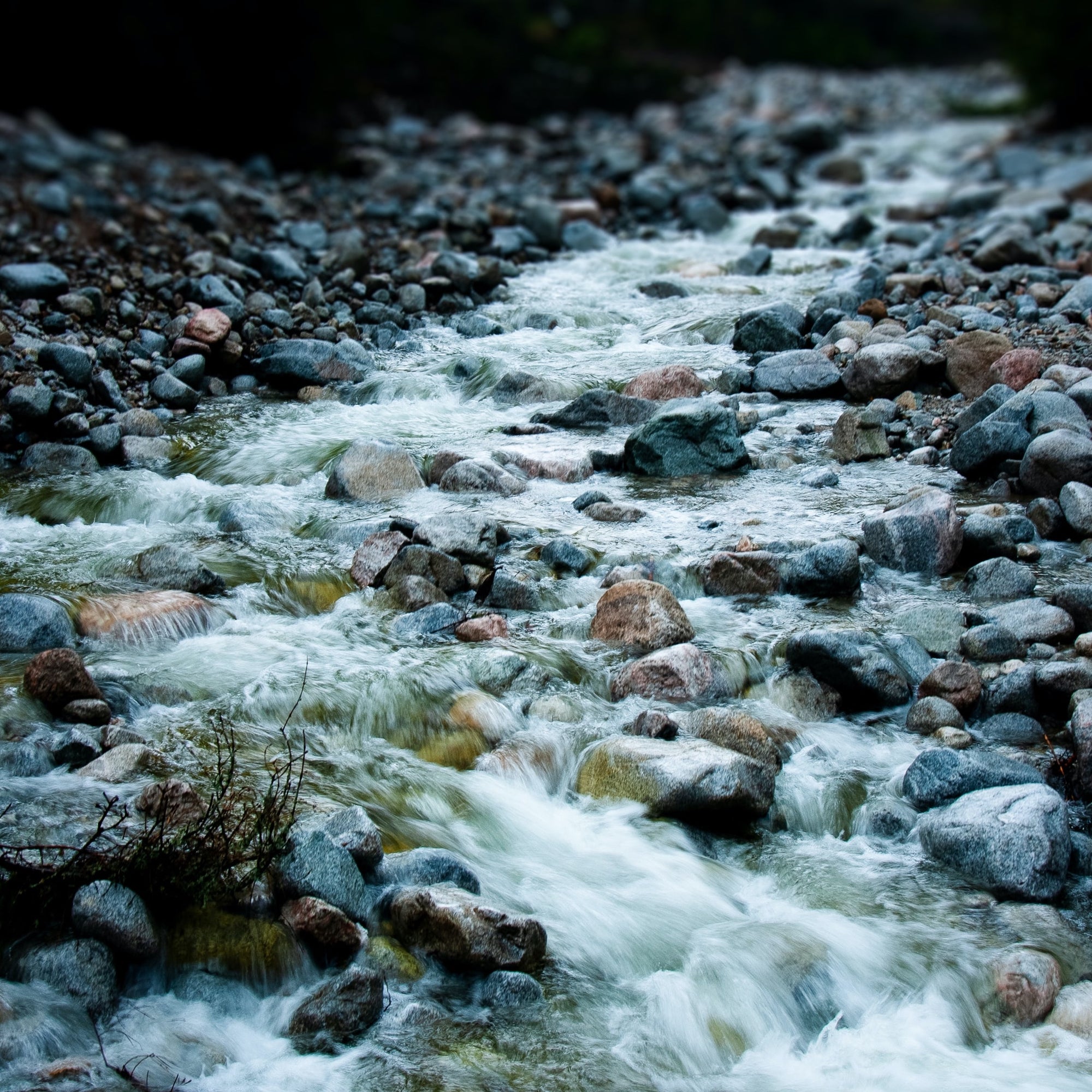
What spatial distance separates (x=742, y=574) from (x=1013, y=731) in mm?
1249

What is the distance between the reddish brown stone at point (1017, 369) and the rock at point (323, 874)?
4.56m

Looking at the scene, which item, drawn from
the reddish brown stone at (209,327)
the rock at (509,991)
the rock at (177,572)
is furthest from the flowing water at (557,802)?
the reddish brown stone at (209,327)

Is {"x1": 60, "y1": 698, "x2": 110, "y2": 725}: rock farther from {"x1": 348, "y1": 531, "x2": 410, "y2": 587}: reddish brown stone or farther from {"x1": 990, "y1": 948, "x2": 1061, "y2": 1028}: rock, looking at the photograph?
{"x1": 990, "y1": 948, "x2": 1061, "y2": 1028}: rock

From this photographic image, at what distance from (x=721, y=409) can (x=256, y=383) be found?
3.01 metres

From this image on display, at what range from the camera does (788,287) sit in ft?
29.1

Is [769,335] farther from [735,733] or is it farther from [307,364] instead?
[735,733]

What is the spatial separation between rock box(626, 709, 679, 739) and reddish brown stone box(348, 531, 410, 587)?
1442 mm

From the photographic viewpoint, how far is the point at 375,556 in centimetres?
491

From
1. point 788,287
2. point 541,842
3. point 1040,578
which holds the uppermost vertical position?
point 788,287

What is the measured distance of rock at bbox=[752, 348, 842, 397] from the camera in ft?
22.0

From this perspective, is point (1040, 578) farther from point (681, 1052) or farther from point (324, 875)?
point (324, 875)

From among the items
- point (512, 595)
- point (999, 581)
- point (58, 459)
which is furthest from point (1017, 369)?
point (58, 459)

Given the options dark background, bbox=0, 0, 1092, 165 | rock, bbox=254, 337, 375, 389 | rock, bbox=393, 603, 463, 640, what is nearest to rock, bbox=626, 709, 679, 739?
rock, bbox=393, 603, 463, 640

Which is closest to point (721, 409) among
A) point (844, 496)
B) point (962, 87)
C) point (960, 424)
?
point (844, 496)
